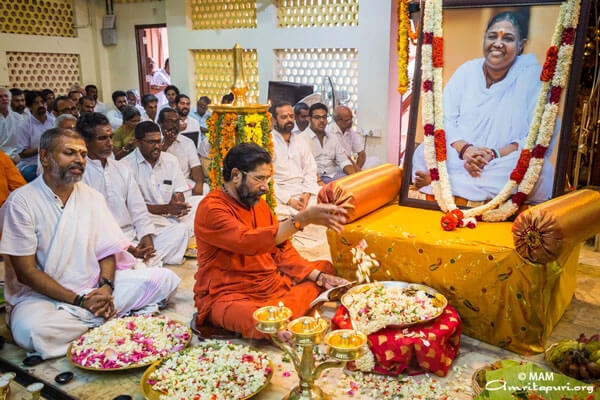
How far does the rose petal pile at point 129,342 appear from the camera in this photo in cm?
345

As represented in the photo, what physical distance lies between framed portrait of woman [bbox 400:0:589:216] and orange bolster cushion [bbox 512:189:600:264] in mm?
555

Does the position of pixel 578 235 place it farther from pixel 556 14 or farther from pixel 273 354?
pixel 273 354

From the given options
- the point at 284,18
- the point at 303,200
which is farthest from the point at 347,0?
the point at 303,200

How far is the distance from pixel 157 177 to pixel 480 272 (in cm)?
355

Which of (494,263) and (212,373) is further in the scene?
(494,263)

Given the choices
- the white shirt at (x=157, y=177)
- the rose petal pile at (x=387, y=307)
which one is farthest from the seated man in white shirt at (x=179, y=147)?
the rose petal pile at (x=387, y=307)

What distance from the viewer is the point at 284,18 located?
9219mm

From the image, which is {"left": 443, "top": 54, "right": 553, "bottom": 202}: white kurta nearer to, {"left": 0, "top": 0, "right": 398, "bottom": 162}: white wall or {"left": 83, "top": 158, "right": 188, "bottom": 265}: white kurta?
{"left": 83, "top": 158, "right": 188, "bottom": 265}: white kurta

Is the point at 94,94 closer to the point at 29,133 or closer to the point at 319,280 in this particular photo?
the point at 29,133

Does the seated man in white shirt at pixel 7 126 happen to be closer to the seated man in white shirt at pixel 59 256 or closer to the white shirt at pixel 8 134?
the white shirt at pixel 8 134

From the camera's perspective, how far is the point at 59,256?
3.89 meters

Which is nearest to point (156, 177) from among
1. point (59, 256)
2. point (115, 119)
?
point (59, 256)

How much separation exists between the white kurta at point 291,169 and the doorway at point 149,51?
6.07 meters

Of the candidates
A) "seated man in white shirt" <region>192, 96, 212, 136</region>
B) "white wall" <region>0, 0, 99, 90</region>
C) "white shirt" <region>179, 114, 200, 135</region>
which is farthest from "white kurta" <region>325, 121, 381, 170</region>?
"white wall" <region>0, 0, 99, 90</region>
